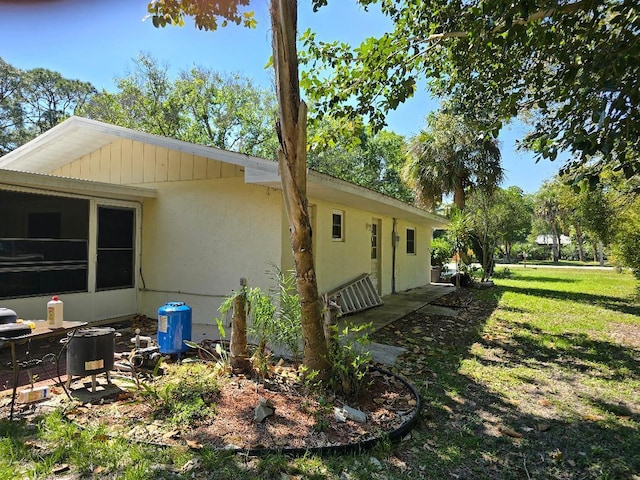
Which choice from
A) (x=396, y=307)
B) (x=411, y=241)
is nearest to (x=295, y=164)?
(x=396, y=307)

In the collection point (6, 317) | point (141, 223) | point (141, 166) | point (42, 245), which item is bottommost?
point (6, 317)

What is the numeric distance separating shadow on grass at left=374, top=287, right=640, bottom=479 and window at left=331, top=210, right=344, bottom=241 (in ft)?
9.58

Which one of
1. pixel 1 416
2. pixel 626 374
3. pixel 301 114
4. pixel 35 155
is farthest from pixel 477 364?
pixel 35 155

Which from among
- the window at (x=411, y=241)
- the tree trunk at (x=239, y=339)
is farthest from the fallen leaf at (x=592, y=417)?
the window at (x=411, y=241)

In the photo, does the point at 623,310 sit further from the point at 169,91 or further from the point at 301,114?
the point at 169,91

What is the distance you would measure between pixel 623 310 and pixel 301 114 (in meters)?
11.3

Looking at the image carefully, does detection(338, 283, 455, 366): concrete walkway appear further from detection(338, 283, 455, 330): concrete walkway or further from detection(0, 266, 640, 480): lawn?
detection(0, 266, 640, 480): lawn

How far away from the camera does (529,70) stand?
6078 mm

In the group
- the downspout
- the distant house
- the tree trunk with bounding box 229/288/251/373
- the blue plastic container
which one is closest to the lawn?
the tree trunk with bounding box 229/288/251/373

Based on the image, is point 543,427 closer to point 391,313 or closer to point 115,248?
point 391,313

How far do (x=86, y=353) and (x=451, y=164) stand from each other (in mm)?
14552

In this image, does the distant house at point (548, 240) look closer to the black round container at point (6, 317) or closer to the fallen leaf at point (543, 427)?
the fallen leaf at point (543, 427)

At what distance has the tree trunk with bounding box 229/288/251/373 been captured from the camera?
4.63 meters

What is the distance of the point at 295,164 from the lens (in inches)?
160
